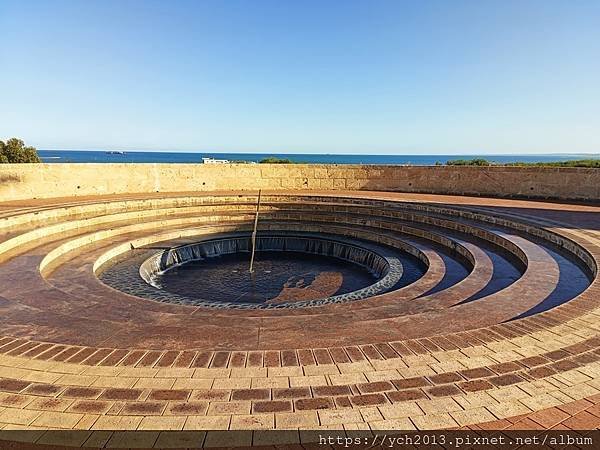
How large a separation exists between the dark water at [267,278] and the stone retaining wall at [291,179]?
32.7 feet

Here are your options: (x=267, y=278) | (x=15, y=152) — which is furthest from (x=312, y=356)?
(x=15, y=152)

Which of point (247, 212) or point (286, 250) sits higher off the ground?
point (247, 212)

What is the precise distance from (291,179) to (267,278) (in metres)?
13.2

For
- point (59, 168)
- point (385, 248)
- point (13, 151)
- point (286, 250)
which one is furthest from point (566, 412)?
point (13, 151)

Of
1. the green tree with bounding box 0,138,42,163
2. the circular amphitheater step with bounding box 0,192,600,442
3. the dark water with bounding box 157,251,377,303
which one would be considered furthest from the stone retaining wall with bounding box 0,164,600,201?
the green tree with bounding box 0,138,42,163

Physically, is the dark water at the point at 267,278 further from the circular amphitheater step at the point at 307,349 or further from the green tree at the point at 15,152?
the green tree at the point at 15,152

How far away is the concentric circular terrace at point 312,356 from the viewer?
3.64m

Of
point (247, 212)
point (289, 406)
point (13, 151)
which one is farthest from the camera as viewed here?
point (13, 151)

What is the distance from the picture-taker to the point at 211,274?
12.4 metres

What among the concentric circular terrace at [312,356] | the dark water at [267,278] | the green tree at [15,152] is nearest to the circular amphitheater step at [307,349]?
the concentric circular terrace at [312,356]

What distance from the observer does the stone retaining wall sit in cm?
1911

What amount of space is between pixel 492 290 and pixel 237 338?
574 cm

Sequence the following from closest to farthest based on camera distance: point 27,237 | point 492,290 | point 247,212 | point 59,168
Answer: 1. point 492,290
2. point 27,237
3. point 247,212
4. point 59,168

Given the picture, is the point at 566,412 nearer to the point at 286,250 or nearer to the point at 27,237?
the point at 286,250
